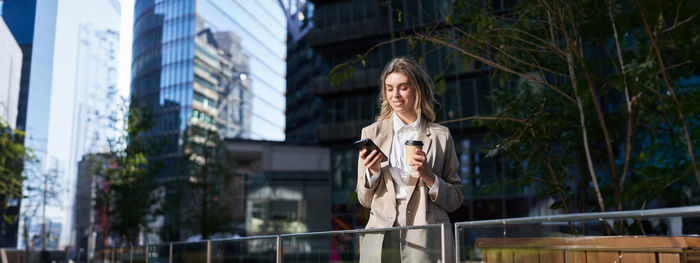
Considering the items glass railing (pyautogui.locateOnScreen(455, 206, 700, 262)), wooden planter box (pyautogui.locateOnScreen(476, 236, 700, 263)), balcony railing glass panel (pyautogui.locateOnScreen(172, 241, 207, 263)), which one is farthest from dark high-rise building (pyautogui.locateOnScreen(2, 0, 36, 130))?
wooden planter box (pyautogui.locateOnScreen(476, 236, 700, 263))

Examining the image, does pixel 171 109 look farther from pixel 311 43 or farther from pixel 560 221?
pixel 560 221

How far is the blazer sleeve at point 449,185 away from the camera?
273 centimetres

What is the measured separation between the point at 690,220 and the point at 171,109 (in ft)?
173

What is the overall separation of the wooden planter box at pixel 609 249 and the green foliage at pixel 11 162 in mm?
21146

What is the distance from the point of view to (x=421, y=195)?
9.11 ft

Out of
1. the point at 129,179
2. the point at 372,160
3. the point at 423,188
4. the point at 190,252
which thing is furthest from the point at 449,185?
the point at 129,179

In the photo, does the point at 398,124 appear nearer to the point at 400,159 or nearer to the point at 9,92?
the point at 400,159

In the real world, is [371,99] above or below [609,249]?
above

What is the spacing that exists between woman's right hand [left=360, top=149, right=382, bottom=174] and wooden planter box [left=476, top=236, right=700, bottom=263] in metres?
0.64

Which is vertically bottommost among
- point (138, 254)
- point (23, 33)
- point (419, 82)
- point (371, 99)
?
point (138, 254)

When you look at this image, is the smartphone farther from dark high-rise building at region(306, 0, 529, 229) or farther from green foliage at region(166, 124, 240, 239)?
green foliage at region(166, 124, 240, 239)

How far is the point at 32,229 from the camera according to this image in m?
22.0

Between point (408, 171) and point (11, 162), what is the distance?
21.5 meters

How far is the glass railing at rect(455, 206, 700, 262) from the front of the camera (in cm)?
225
